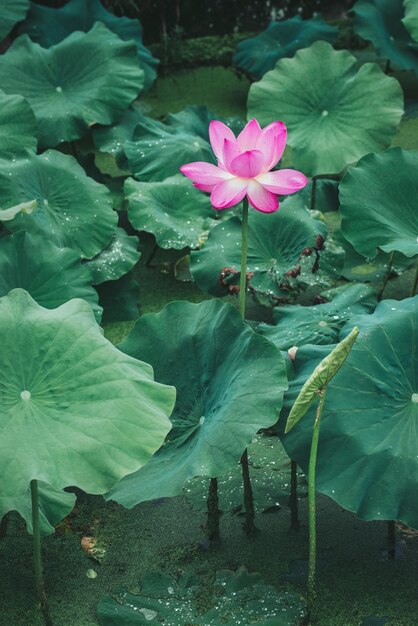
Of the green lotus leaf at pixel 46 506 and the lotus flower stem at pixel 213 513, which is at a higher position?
the green lotus leaf at pixel 46 506

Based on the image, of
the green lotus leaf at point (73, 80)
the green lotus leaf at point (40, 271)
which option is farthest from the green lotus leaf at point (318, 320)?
the green lotus leaf at point (73, 80)

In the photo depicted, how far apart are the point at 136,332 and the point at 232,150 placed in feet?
1.63

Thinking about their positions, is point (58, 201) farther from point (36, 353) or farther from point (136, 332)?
point (36, 353)

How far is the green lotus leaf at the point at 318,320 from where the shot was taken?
2.37 metres

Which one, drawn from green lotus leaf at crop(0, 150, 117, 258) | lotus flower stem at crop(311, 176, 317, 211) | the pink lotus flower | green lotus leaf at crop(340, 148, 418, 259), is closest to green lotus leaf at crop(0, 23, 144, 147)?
green lotus leaf at crop(0, 150, 117, 258)

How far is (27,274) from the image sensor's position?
100 inches

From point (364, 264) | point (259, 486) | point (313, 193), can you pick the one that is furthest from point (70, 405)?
point (313, 193)

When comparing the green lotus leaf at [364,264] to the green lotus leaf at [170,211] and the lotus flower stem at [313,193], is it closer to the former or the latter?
the lotus flower stem at [313,193]

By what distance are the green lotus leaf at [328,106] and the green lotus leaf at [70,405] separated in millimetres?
1542

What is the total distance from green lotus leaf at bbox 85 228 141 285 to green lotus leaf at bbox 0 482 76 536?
99 cm

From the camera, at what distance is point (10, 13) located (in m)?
3.97

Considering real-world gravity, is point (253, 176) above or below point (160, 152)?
above

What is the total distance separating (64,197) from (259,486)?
1.18m

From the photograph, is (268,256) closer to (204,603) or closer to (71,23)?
(204,603)
